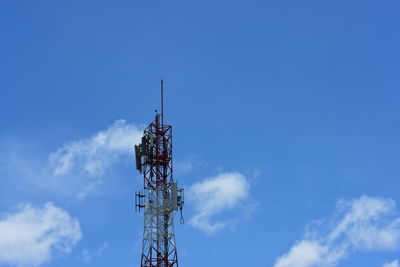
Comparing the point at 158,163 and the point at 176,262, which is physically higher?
the point at 158,163

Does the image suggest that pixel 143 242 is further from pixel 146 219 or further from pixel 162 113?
pixel 162 113

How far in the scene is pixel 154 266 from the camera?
336ft

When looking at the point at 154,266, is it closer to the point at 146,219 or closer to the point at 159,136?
the point at 146,219

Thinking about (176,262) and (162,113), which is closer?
(176,262)

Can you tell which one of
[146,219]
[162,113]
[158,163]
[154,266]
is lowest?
[154,266]

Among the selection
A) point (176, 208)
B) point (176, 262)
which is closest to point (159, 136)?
point (176, 208)

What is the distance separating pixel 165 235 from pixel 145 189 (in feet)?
23.6

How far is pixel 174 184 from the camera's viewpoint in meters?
108

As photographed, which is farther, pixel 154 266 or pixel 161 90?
pixel 161 90

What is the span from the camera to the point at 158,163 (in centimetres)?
10912

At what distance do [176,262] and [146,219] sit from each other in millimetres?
7291

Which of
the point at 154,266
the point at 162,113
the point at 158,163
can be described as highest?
the point at 162,113

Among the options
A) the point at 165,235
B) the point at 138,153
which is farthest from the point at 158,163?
the point at 165,235

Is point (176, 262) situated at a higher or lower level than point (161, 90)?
lower
